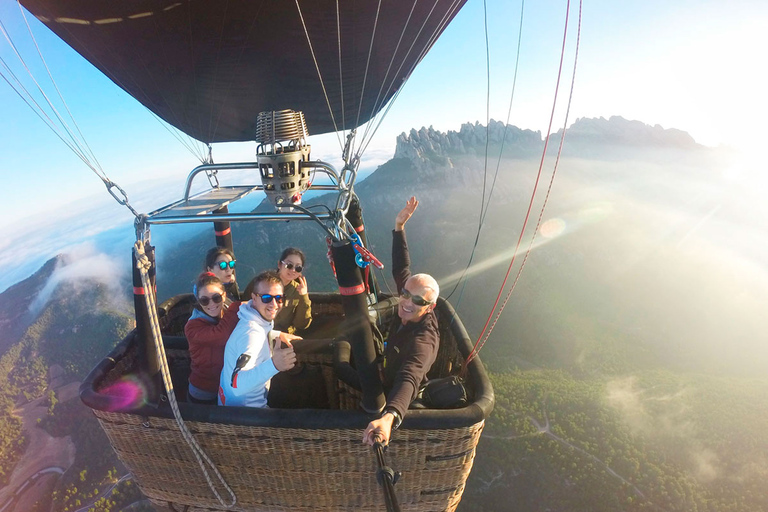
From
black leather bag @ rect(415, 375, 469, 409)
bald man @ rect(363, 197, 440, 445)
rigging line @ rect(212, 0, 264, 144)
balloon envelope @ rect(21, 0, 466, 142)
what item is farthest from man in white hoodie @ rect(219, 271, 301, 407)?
rigging line @ rect(212, 0, 264, 144)

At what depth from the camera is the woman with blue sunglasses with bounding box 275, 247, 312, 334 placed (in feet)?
9.95

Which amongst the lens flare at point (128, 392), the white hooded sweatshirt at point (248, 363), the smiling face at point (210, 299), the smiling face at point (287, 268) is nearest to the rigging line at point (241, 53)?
the smiling face at point (287, 268)

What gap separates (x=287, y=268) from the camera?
3.12 m

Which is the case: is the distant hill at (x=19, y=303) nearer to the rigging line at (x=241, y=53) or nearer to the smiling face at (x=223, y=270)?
the rigging line at (x=241, y=53)

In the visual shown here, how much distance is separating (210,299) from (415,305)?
49.5 inches

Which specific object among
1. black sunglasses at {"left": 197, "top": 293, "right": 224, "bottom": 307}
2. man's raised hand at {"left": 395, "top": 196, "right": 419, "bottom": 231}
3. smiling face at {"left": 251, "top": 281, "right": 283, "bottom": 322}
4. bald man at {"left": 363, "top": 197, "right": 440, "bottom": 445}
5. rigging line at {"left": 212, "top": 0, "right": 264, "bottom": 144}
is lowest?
bald man at {"left": 363, "top": 197, "right": 440, "bottom": 445}

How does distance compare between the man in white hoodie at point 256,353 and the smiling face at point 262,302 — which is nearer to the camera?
the man in white hoodie at point 256,353

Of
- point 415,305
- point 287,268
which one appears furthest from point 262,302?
point 287,268

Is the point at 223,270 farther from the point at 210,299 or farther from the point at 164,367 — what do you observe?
the point at 164,367

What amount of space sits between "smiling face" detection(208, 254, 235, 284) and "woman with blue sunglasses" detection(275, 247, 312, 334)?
53 cm

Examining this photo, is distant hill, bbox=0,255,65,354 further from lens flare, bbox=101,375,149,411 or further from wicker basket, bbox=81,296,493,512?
wicker basket, bbox=81,296,493,512

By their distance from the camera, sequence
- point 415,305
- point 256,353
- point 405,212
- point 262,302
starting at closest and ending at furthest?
point 256,353 < point 262,302 < point 415,305 < point 405,212

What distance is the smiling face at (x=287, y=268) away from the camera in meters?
3.10

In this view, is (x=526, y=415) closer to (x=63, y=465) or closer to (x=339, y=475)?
(x=339, y=475)
